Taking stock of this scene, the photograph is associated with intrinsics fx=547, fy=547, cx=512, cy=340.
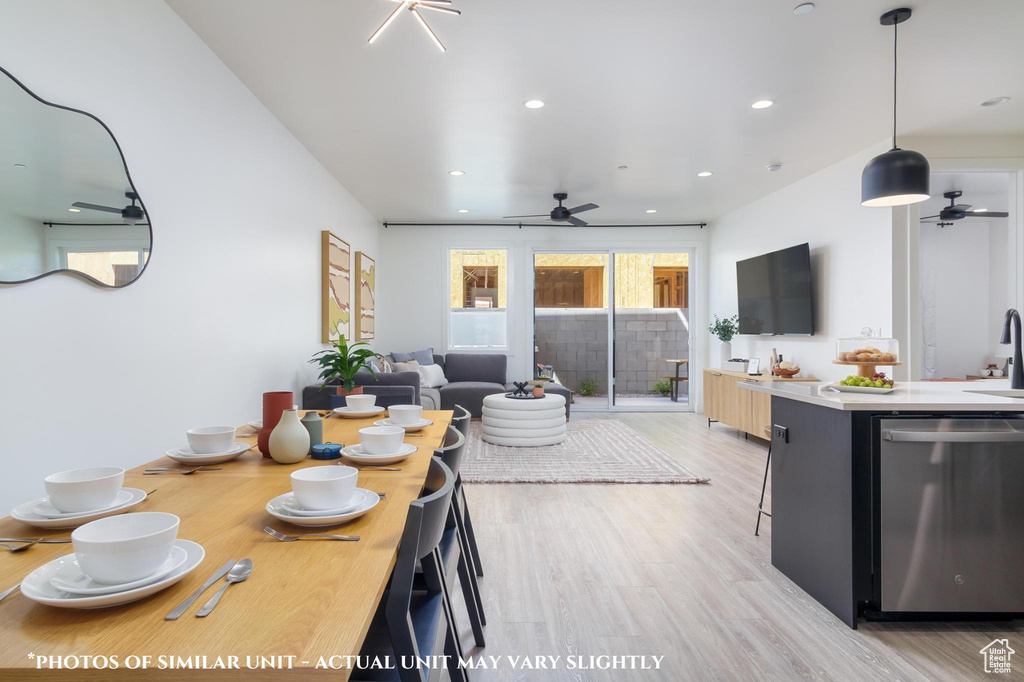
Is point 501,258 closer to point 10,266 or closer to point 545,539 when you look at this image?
point 545,539

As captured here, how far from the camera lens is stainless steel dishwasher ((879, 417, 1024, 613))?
2047 mm

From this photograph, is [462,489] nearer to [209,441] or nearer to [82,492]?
[209,441]

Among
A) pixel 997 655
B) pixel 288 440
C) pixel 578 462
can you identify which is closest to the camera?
pixel 288 440

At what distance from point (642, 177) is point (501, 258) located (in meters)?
2.76

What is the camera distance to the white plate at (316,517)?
3.42 ft

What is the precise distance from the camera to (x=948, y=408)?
6.68 ft

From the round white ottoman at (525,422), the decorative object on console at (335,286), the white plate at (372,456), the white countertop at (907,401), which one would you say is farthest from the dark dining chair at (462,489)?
the decorative object on console at (335,286)

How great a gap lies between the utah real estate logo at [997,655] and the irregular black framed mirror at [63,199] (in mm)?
3444

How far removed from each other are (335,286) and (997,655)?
4968 mm

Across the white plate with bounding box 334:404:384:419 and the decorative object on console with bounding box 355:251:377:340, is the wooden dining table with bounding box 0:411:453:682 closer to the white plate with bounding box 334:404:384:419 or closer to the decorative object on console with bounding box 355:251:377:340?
the white plate with bounding box 334:404:384:419

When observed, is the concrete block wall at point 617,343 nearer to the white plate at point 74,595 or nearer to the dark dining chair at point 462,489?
the dark dining chair at point 462,489

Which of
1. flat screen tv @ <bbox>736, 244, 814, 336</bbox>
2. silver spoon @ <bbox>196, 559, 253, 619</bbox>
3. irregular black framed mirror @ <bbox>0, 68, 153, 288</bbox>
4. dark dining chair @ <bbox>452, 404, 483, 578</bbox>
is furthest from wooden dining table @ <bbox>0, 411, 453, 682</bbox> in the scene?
flat screen tv @ <bbox>736, 244, 814, 336</bbox>

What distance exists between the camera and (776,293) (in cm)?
557

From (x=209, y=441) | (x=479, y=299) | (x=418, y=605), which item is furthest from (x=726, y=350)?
(x=209, y=441)
